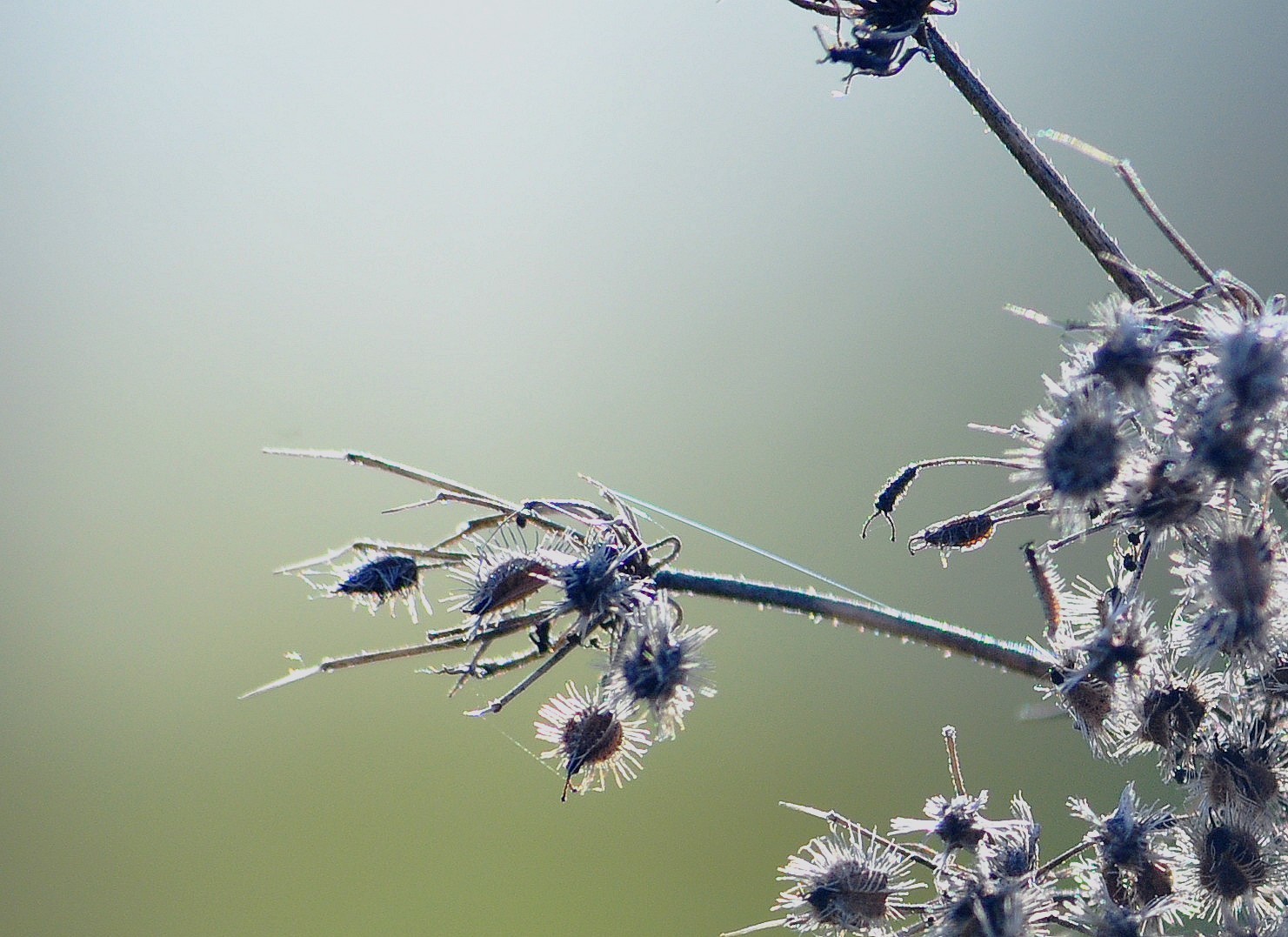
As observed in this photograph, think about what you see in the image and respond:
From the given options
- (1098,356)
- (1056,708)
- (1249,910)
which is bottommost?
(1249,910)

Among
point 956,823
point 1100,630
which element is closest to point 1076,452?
point 1100,630

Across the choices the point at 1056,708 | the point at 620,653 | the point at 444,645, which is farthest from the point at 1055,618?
the point at 444,645

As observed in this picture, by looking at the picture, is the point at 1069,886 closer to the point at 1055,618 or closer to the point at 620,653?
the point at 1055,618

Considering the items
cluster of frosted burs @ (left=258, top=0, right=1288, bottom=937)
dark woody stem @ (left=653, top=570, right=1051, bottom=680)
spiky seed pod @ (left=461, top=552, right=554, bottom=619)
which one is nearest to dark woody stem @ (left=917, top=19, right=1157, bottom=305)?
cluster of frosted burs @ (left=258, top=0, right=1288, bottom=937)

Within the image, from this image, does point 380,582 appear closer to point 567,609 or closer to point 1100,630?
point 567,609

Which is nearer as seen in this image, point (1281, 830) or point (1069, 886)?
point (1281, 830)

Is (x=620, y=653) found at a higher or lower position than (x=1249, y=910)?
higher

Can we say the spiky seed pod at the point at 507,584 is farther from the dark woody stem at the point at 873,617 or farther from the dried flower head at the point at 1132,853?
the dried flower head at the point at 1132,853
